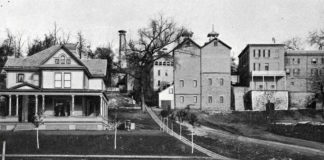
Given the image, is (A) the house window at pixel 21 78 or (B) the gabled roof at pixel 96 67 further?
(B) the gabled roof at pixel 96 67

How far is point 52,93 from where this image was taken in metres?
49.5

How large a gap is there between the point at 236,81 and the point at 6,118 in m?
51.8

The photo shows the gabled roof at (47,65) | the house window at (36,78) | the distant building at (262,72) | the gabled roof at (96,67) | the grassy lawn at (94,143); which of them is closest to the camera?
the grassy lawn at (94,143)

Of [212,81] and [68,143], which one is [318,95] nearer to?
[212,81]

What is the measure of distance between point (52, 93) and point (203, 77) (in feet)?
103

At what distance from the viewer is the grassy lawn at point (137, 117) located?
54013 millimetres

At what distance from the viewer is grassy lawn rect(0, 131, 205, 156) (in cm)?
3700

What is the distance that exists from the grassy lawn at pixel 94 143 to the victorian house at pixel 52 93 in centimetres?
501

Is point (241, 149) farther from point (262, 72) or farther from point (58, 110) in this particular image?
point (262, 72)

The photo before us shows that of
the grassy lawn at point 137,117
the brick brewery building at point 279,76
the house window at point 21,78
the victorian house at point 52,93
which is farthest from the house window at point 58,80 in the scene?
the brick brewery building at point 279,76

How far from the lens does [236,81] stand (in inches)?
3639

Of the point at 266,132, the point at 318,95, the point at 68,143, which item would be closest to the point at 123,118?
the point at 266,132

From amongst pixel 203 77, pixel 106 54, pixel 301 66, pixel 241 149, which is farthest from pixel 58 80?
pixel 301 66

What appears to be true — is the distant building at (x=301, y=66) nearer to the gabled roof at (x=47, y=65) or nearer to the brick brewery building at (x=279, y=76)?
the brick brewery building at (x=279, y=76)
